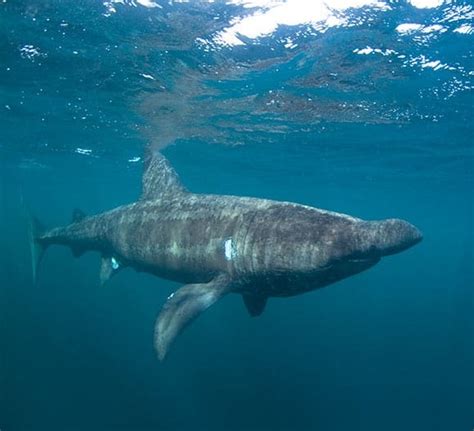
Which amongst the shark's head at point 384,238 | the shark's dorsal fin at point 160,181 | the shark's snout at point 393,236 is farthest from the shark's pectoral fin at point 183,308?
the shark's dorsal fin at point 160,181

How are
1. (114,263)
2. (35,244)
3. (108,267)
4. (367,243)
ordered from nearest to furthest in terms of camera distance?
(367,243), (114,263), (108,267), (35,244)

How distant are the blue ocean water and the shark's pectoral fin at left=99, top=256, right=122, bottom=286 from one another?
303 centimetres

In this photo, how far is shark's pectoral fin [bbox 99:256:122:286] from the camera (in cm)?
1135

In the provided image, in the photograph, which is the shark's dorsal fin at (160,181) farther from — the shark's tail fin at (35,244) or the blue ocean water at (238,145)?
the shark's tail fin at (35,244)

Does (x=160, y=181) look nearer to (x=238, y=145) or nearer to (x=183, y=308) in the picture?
(x=183, y=308)

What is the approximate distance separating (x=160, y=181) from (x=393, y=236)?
22.4 ft

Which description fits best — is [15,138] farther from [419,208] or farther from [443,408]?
[419,208]

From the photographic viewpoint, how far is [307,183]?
49406 mm

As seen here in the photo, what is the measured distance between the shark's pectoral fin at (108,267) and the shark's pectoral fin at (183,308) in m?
4.53

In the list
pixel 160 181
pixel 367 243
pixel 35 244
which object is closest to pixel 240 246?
pixel 367 243

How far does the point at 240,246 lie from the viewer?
7.30 m

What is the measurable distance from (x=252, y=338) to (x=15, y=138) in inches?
917

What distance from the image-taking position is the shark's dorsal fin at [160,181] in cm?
1031

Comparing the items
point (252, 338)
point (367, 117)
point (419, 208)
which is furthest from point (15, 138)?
point (419, 208)
